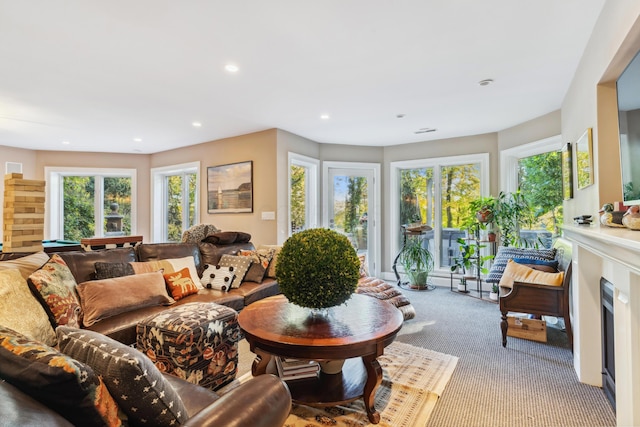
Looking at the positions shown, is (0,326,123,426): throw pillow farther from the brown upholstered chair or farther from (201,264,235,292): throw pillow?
the brown upholstered chair

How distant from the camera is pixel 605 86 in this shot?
193 cm

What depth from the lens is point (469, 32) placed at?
2172 millimetres

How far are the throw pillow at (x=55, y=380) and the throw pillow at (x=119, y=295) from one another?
1.68 m

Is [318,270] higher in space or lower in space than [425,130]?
lower

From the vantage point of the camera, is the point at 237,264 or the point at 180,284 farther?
the point at 237,264

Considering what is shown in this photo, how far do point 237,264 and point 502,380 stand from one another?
8.25 feet

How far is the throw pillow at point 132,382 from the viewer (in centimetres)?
89

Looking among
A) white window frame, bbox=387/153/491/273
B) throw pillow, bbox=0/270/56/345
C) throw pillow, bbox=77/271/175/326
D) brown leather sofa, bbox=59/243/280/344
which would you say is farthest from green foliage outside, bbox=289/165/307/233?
throw pillow, bbox=0/270/56/345

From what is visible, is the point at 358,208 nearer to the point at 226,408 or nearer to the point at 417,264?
the point at 417,264

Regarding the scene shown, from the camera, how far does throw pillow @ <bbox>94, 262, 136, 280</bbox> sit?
2.60 meters

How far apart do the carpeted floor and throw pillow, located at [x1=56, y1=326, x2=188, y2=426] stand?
4.72ft

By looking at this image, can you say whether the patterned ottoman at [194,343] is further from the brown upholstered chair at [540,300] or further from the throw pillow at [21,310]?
the brown upholstered chair at [540,300]

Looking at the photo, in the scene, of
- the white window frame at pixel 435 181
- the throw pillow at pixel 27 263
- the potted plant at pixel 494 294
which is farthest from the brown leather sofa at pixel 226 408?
the white window frame at pixel 435 181

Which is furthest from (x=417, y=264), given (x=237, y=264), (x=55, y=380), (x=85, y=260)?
(x=55, y=380)
